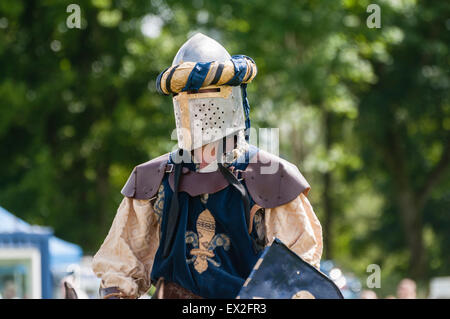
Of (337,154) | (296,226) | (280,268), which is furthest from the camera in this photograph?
(337,154)

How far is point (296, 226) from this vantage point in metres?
3.76

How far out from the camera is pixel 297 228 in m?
3.76

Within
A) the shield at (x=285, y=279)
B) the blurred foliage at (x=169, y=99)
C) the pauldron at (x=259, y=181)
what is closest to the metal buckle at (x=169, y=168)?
the pauldron at (x=259, y=181)

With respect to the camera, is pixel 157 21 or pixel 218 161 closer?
pixel 218 161

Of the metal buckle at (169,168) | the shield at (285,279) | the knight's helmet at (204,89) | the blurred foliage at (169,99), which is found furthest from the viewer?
the blurred foliage at (169,99)

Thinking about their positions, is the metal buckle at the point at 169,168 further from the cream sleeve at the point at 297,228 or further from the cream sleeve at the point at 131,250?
the cream sleeve at the point at 297,228

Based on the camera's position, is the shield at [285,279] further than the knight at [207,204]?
No

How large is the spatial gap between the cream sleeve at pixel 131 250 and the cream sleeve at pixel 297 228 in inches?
22.4

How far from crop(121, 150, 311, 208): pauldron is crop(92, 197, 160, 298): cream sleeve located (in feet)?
0.32

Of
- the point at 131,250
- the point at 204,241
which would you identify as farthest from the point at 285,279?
the point at 131,250

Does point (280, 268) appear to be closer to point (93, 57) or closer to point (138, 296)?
point (138, 296)

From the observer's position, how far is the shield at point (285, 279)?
322 cm

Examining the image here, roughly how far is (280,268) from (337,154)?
15808 mm

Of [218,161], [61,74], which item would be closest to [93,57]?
[61,74]
